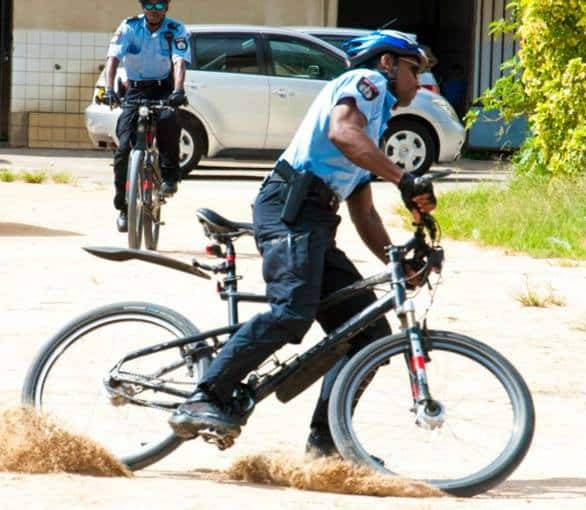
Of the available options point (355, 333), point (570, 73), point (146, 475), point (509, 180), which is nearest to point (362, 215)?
point (355, 333)

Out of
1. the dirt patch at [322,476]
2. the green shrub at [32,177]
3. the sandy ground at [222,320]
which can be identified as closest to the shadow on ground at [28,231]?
the sandy ground at [222,320]

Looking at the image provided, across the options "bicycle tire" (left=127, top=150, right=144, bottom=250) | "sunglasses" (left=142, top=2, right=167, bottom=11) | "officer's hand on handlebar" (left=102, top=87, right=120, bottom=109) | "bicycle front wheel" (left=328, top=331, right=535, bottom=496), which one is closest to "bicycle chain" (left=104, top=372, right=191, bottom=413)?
"bicycle front wheel" (left=328, top=331, right=535, bottom=496)

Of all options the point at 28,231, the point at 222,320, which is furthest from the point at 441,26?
the point at 222,320

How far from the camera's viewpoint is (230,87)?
55.8 feet

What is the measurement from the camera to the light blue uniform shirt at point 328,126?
512cm

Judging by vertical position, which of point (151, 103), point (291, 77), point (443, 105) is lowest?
point (443, 105)

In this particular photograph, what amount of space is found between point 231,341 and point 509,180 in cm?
946

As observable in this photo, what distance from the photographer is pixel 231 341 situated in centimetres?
521

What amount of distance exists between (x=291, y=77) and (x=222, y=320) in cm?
919

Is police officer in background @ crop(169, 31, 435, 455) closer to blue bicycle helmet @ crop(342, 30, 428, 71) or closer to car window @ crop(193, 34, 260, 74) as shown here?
blue bicycle helmet @ crop(342, 30, 428, 71)

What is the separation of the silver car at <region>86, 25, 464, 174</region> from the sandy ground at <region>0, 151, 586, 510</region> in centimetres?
159

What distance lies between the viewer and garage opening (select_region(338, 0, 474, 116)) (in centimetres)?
2320

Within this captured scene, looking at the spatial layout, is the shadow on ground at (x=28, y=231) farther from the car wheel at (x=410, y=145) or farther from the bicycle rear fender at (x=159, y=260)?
the bicycle rear fender at (x=159, y=260)

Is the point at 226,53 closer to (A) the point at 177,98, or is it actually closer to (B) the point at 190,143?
(B) the point at 190,143
